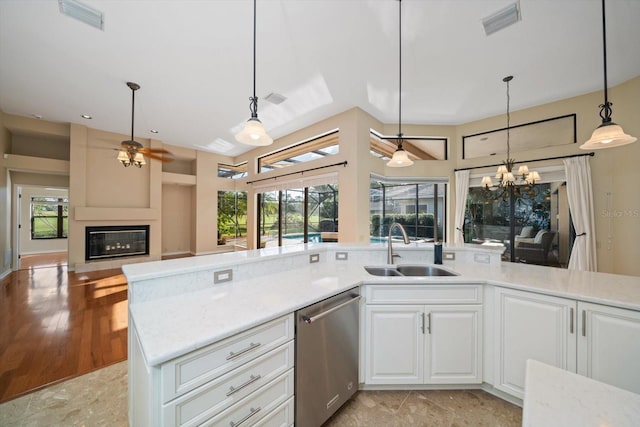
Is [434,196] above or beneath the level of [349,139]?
beneath

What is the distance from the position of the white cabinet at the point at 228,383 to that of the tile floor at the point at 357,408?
0.70m

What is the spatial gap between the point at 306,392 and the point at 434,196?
4.73 meters

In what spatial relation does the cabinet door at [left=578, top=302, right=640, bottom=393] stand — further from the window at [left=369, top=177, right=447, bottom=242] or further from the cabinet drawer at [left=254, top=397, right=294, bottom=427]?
the window at [left=369, top=177, right=447, bottom=242]

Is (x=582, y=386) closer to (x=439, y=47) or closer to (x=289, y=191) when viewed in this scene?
(x=439, y=47)

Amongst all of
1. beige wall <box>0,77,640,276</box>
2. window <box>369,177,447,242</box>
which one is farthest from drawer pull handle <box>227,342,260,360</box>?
window <box>369,177,447,242</box>

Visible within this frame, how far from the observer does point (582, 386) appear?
0.73 metres

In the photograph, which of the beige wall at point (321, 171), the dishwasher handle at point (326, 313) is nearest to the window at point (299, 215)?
the beige wall at point (321, 171)

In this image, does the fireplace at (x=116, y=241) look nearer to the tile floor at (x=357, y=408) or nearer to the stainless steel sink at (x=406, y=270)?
the tile floor at (x=357, y=408)

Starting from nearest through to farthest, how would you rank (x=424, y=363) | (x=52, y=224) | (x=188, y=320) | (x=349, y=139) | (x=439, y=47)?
1. (x=188, y=320)
2. (x=424, y=363)
3. (x=439, y=47)
4. (x=349, y=139)
5. (x=52, y=224)

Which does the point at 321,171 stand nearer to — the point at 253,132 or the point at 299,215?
the point at 299,215

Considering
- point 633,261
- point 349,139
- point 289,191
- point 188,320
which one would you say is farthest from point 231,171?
point 633,261

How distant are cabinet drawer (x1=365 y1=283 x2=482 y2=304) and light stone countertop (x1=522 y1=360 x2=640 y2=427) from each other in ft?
3.29

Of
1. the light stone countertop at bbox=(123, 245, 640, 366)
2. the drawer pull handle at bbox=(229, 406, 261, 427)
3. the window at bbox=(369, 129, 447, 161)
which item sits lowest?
Result: the drawer pull handle at bbox=(229, 406, 261, 427)

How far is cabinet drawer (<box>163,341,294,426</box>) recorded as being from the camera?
0.90 m
